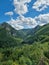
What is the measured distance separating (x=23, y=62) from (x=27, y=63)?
3.46 meters

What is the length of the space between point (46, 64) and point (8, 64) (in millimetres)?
35246

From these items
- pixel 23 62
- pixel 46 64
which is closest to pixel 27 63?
pixel 23 62

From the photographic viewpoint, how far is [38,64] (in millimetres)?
193750

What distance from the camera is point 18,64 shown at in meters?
190

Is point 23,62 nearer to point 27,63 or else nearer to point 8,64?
point 27,63

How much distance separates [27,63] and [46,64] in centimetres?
1584

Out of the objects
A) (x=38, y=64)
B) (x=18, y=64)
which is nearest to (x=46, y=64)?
(x=38, y=64)

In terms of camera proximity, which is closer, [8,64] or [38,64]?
[8,64]

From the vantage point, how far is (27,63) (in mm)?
196875

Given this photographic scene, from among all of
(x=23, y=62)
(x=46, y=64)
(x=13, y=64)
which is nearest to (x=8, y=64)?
(x=13, y=64)

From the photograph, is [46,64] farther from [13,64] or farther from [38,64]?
[13,64]

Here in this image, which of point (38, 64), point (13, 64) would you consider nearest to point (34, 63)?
point (38, 64)

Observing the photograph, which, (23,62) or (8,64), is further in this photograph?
(23,62)

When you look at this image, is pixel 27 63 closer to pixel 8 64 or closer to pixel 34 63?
pixel 34 63
